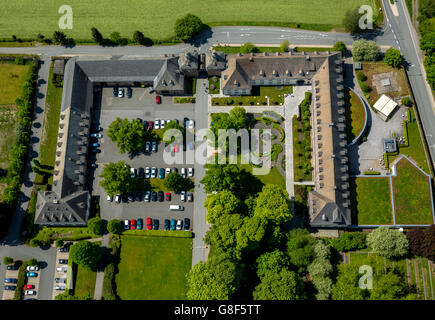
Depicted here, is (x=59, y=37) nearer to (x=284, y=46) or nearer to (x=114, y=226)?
(x=114, y=226)

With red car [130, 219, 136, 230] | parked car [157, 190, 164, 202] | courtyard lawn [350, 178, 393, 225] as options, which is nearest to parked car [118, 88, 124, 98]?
parked car [157, 190, 164, 202]

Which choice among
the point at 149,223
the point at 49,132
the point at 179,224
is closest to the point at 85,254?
the point at 149,223

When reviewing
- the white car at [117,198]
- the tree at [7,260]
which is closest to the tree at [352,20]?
the white car at [117,198]

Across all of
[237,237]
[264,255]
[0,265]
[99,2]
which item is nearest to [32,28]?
[99,2]

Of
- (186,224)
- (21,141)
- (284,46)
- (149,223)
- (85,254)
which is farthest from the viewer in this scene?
(284,46)

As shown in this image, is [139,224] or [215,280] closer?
[215,280]
